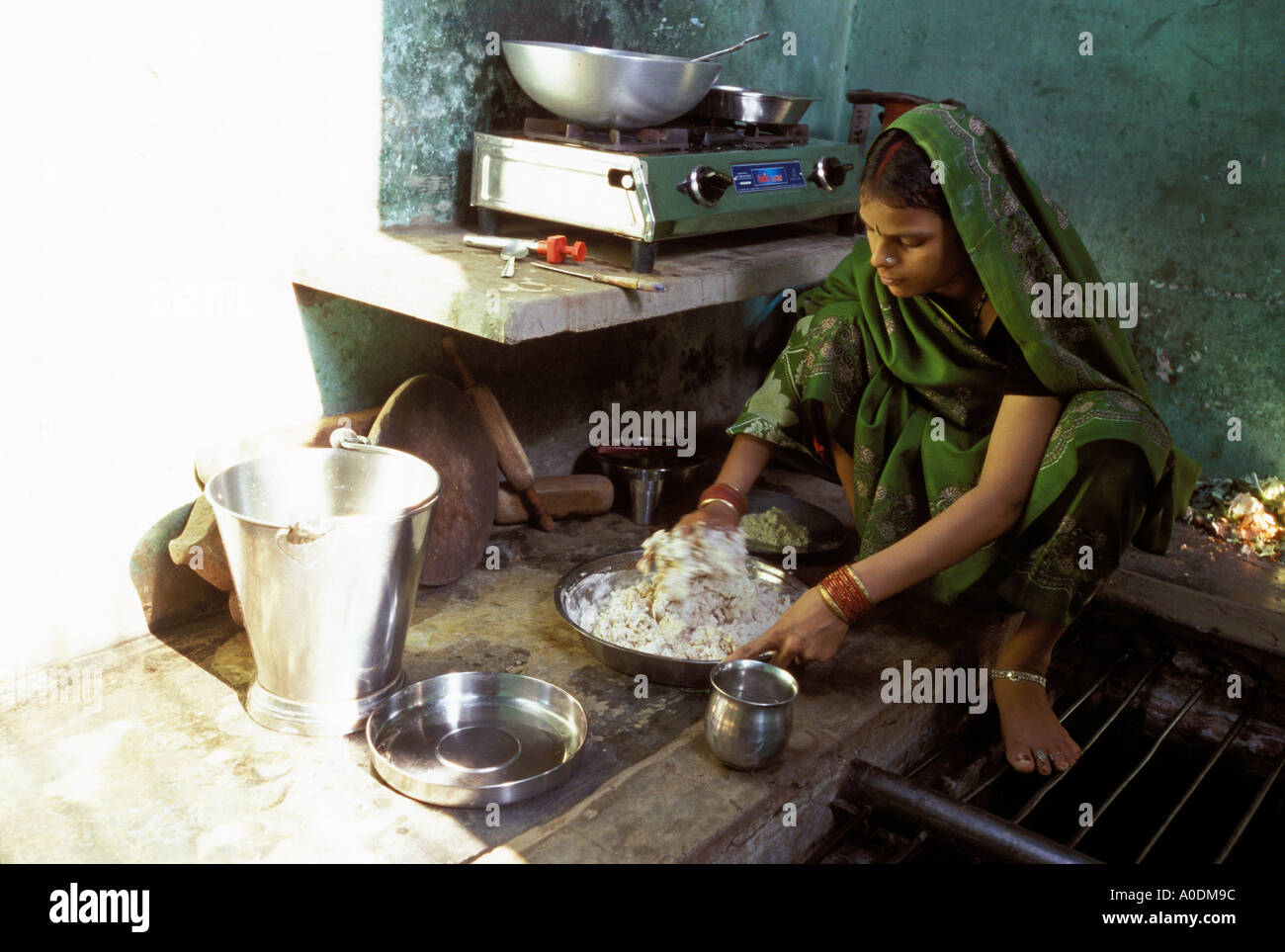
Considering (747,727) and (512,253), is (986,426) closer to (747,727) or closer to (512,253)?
(747,727)

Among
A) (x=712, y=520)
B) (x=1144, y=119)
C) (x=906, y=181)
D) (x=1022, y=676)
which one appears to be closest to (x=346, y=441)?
(x=712, y=520)

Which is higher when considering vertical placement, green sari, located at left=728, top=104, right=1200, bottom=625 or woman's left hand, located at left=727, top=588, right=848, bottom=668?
green sari, located at left=728, top=104, right=1200, bottom=625

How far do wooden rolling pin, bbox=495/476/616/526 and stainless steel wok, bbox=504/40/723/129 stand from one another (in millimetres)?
1132

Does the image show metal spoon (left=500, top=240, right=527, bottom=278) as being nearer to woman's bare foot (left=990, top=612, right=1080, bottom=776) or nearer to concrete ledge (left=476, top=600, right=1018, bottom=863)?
concrete ledge (left=476, top=600, right=1018, bottom=863)

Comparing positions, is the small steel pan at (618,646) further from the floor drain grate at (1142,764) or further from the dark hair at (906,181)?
the dark hair at (906,181)

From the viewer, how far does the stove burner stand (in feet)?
8.60

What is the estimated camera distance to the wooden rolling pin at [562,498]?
321 centimetres

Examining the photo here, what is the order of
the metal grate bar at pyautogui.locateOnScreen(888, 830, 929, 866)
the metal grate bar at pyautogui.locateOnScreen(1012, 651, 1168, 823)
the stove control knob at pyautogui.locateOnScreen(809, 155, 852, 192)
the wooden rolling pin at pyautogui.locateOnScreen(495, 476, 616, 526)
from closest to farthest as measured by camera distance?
the metal grate bar at pyautogui.locateOnScreen(888, 830, 929, 866) < the metal grate bar at pyautogui.locateOnScreen(1012, 651, 1168, 823) < the stove control knob at pyautogui.locateOnScreen(809, 155, 852, 192) < the wooden rolling pin at pyautogui.locateOnScreen(495, 476, 616, 526)

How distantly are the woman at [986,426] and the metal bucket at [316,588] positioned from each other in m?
0.75

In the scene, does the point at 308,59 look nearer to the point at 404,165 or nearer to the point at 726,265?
the point at 404,165

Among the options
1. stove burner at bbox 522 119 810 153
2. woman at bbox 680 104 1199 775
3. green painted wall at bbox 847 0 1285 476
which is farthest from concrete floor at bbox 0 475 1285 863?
green painted wall at bbox 847 0 1285 476

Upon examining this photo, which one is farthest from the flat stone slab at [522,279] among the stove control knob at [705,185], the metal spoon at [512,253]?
the stove control knob at [705,185]
